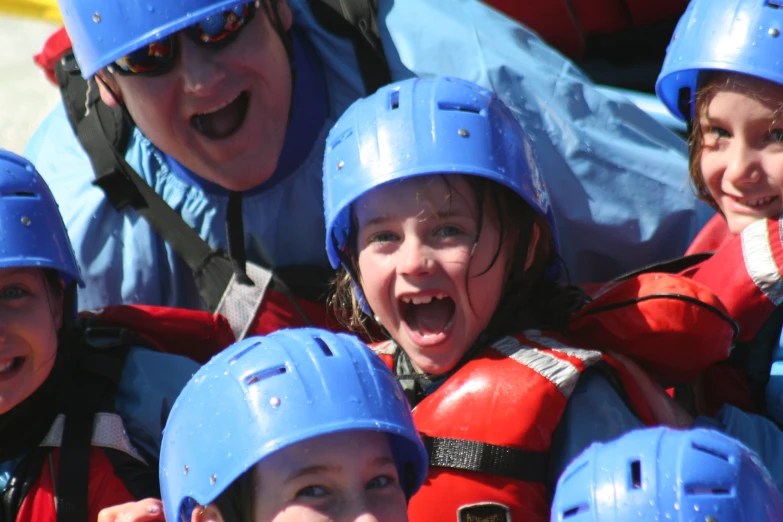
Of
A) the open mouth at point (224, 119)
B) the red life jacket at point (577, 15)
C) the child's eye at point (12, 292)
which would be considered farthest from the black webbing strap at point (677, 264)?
the red life jacket at point (577, 15)

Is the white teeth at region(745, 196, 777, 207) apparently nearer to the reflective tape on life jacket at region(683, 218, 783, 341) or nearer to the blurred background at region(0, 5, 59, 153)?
the reflective tape on life jacket at region(683, 218, 783, 341)

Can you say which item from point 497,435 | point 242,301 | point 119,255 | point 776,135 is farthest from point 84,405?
point 776,135

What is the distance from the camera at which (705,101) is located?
312 centimetres

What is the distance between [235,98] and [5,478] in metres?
1.03

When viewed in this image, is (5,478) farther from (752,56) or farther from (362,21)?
(752,56)

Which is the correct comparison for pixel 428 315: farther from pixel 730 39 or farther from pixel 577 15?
pixel 577 15

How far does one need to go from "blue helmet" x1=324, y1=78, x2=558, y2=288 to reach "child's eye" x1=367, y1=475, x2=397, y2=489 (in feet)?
2.33

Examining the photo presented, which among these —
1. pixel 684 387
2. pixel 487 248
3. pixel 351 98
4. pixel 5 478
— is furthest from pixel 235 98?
pixel 684 387

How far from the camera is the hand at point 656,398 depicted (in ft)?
9.15

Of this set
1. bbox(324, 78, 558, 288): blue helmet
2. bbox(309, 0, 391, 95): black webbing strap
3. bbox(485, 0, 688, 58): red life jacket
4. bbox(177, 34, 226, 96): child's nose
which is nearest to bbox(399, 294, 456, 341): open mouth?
bbox(324, 78, 558, 288): blue helmet

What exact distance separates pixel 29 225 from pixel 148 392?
442 millimetres

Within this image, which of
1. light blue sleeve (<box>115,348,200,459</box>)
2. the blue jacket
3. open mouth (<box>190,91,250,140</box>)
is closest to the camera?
light blue sleeve (<box>115,348,200,459</box>)

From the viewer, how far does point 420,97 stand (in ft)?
9.58

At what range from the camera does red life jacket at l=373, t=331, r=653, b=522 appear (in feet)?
8.61
